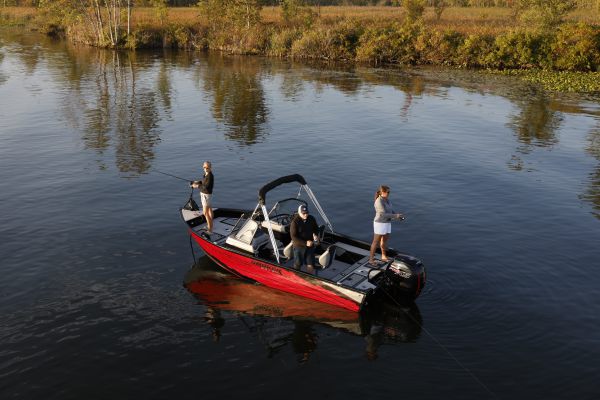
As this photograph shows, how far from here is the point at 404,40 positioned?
63.3 m

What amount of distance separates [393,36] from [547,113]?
2975 centimetres

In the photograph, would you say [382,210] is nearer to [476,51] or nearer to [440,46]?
[476,51]

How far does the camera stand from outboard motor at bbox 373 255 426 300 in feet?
48.1

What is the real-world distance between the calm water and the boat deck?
3.40 ft

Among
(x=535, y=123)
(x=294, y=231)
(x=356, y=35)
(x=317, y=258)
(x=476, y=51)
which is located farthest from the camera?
(x=356, y=35)

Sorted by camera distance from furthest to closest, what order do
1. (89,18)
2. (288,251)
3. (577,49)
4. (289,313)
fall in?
(89,18) → (577,49) → (288,251) → (289,313)

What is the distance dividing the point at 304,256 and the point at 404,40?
2116 inches

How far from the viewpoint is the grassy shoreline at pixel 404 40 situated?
5509 cm

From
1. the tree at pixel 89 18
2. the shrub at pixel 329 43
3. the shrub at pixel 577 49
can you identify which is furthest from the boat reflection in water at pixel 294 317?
the tree at pixel 89 18

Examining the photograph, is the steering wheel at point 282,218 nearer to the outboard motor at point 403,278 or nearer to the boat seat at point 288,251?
the boat seat at point 288,251

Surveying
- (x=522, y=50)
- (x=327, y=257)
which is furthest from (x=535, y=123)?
(x=327, y=257)

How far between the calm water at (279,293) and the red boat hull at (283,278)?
0.46 metres

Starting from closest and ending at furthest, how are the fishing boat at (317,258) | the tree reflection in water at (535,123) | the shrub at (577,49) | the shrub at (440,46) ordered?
the fishing boat at (317,258)
the tree reflection in water at (535,123)
the shrub at (577,49)
the shrub at (440,46)

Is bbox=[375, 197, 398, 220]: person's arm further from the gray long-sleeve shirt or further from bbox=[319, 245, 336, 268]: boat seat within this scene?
bbox=[319, 245, 336, 268]: boat seat
